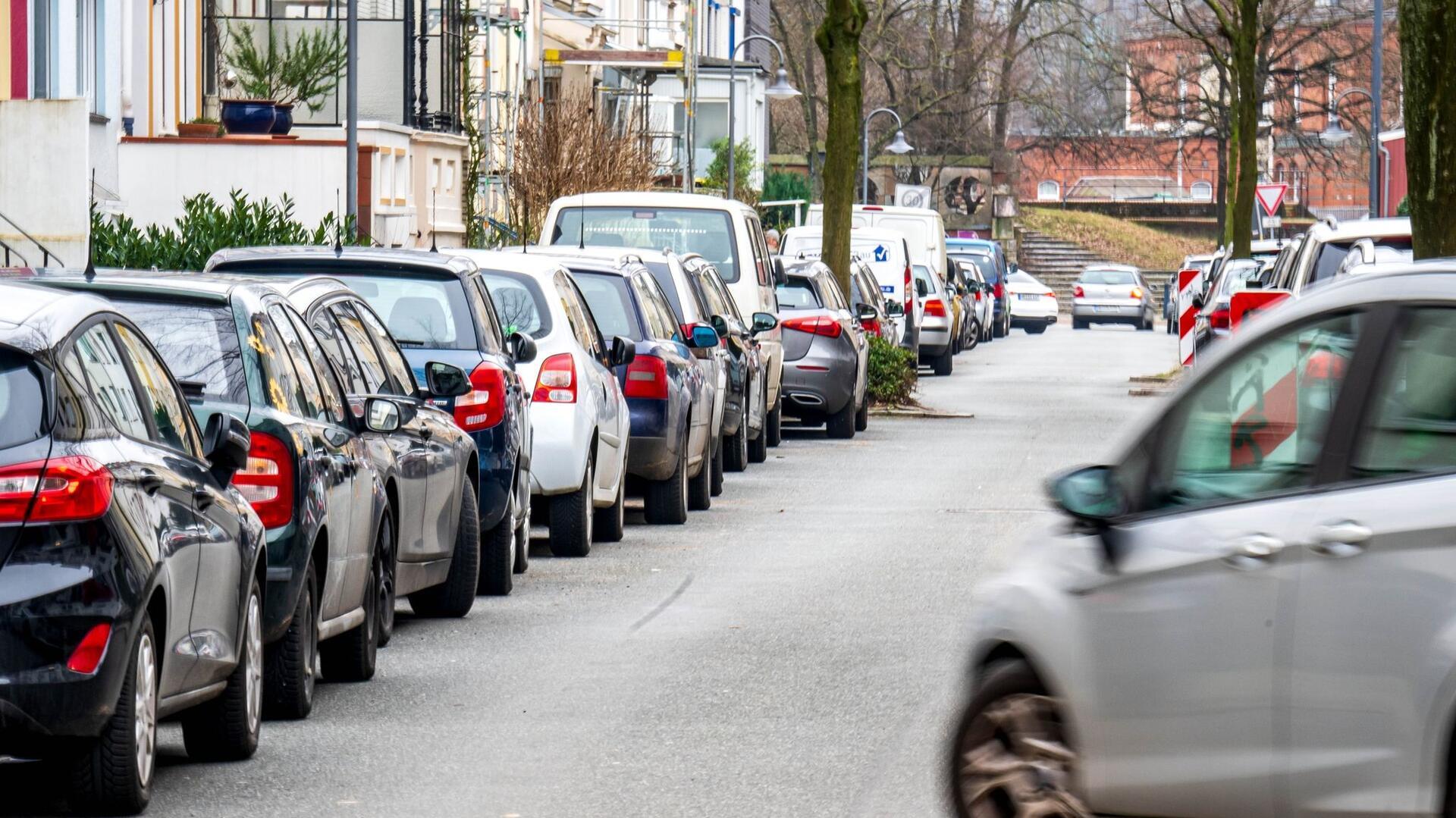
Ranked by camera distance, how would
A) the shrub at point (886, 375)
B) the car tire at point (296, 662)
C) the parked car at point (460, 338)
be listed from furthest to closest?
the shrub at point (886, 375)
the parked car at point (460, 338)
the car tire at point (296, 662)

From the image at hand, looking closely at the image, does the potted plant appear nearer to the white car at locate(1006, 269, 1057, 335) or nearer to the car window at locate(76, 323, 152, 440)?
the car window at locate(76, 323, 152, 440)

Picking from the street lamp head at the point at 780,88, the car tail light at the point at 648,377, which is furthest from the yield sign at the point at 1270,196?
the car tail light at the point at 648,377

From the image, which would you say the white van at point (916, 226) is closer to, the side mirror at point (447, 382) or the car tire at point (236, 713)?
the side mirror at point (447, 382)

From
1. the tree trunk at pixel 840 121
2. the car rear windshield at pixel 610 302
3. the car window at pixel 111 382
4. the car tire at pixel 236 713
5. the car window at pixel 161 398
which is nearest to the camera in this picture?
the car window at pixel 111 382

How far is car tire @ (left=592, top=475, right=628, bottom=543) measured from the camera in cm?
1509

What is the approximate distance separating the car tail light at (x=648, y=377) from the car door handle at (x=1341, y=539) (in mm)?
10327

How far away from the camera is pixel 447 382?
11.1 metres

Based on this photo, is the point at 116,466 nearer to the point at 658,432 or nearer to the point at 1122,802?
the point at 1122,802

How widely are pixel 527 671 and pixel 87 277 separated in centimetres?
229

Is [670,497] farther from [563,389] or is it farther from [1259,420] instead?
[1259,420]

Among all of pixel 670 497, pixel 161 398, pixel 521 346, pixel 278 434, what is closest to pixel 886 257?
pixel 670 497

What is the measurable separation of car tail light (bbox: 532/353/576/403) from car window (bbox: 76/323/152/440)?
20.7ft

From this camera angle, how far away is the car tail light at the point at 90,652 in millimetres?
6664

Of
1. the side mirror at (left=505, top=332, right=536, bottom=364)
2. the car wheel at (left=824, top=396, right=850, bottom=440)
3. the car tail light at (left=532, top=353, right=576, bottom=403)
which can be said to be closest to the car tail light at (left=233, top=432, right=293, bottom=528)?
the side mirror at (left=505, top=332, right=536, bottom=364)
